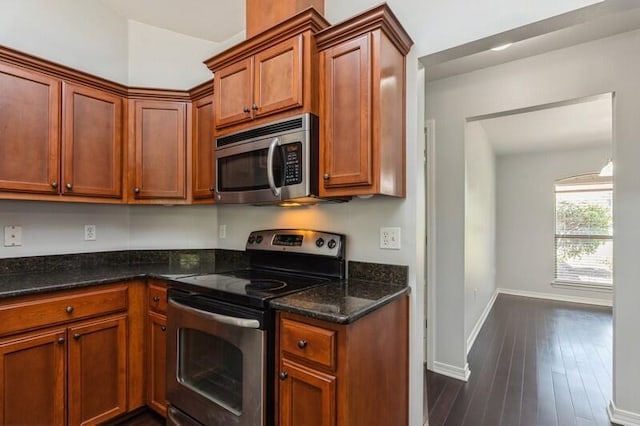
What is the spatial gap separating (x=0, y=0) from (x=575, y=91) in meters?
3.74

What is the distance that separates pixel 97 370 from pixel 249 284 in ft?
3.38

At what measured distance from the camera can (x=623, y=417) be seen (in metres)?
2.01

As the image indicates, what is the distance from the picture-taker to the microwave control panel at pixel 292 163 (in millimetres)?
1576

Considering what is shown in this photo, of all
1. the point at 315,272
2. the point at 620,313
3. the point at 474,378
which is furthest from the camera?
the point at 474,378

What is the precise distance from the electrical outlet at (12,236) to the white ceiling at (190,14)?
174cm

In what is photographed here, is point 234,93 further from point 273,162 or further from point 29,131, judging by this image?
point 29,131

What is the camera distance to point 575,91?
2.20 meters

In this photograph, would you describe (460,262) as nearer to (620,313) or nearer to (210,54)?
(620,313)

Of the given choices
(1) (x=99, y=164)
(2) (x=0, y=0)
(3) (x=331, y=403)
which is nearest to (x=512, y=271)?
(3) (x=331, y=403)

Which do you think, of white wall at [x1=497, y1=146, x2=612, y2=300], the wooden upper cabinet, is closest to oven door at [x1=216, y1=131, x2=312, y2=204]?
the wooden upper cabinet

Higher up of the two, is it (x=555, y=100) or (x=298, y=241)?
(x=555, y=100)

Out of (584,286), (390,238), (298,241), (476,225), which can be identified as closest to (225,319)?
(298,241)

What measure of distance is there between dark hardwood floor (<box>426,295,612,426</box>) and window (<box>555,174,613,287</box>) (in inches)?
53.5

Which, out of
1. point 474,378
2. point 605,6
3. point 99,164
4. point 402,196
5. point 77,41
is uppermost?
point 77,41
